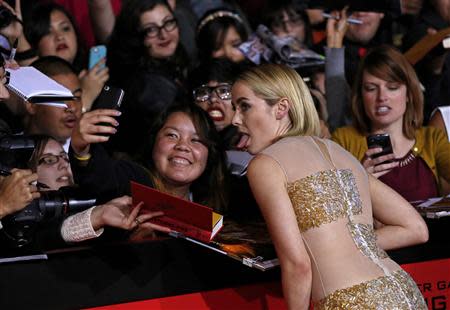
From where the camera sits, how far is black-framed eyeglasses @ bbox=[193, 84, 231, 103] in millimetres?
5934

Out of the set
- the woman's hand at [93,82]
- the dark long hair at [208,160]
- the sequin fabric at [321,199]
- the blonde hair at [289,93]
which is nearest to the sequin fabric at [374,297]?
the sequin fabric at [321,199]

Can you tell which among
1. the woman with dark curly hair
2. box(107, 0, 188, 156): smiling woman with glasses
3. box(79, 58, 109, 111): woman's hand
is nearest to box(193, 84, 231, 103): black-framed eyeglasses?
box(107, 0, 188, 156): smiling woman with glasses

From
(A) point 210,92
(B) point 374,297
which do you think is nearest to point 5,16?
(A) point 210,92

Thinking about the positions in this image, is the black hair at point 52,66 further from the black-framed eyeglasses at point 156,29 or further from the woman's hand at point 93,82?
the black-framed eyeglasses at point 156,29

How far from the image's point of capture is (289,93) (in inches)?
161

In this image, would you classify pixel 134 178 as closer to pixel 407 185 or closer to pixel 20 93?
pixel 20 93

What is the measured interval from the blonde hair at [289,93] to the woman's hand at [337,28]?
2.62 meters

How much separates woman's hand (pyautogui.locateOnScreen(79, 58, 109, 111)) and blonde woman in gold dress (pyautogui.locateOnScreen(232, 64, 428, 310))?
2.38 meters

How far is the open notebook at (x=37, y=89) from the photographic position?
388 cm

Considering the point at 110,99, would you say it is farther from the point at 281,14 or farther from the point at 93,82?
the point at 281,14

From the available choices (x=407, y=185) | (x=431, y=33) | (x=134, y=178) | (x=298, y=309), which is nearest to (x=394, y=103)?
(x=407, y=185)

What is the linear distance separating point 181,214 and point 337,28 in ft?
11.0

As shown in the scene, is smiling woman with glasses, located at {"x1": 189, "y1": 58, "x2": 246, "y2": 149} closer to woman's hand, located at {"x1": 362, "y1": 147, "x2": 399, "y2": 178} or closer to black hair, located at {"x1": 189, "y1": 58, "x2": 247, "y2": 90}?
black hair, located at {"x1": 189, "y1": 58, "x2": 247, "y2": 90}

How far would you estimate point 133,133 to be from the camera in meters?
5.96
